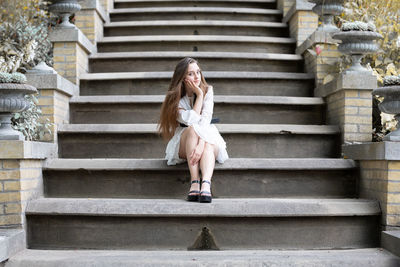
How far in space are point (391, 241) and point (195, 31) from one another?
127 inches

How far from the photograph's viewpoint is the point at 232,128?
10.8 feet

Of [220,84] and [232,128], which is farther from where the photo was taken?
[220,84]

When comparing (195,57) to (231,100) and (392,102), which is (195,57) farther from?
(392,102)

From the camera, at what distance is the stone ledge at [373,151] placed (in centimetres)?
250

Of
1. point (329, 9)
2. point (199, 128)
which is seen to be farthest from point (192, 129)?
point (329, 9)

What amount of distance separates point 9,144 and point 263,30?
3265 millimetres

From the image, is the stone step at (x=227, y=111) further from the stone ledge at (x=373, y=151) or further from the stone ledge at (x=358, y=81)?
the stone ledge at (x=373, y=151)

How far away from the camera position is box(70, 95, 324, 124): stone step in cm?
358

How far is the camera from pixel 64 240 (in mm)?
2635

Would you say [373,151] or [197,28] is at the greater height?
[197,28]

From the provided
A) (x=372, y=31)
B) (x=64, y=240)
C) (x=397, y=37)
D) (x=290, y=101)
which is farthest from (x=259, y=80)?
(x=64, y=240)

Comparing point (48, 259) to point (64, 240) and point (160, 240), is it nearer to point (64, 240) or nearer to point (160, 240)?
point (64, 240)

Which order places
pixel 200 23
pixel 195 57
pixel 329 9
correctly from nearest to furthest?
pixel 329 9 < pixel 195 57 < pixel 200 23

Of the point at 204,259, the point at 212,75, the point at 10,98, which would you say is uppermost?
the point at 212,75
